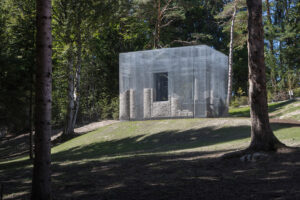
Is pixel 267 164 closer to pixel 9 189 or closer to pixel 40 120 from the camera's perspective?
pixel 40 120

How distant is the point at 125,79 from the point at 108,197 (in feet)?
64.4

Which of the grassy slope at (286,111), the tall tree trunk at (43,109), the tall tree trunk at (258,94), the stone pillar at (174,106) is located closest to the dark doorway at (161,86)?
the stone pillar at (174,106)

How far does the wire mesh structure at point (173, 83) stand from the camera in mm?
22656

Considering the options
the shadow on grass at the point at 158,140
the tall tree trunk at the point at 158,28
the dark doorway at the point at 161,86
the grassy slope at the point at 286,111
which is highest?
the tall tree trunk at the point at 158,28

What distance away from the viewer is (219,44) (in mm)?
Result: 43812

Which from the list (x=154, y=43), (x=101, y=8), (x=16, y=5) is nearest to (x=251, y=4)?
(x=101, y=8)

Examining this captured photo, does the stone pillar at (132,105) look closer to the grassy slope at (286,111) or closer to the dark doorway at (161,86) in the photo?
the dark doorway at (161,86)

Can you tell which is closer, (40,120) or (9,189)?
(40,120)

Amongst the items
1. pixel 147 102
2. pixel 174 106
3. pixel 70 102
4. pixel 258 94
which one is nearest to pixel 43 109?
pixel 258 94

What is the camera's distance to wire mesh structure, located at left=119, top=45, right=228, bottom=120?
22656mm

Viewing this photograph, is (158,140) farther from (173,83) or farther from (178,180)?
(178,180)

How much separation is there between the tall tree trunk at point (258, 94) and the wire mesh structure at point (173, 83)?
13.9 m

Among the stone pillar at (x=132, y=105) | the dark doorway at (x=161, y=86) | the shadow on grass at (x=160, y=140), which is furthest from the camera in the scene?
Result: the stone pillar at (x=132, y=105)

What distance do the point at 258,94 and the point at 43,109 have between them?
16.8 ft
